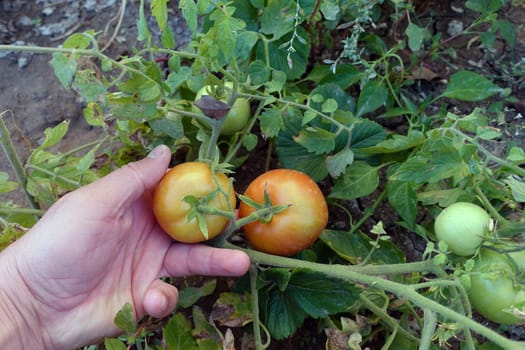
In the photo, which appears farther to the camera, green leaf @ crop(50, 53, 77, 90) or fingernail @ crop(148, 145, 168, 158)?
fingernail @ crop(148, 145, 168, 158)

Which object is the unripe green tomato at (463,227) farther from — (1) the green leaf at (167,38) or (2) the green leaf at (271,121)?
(1) the green leaf at (167,38)

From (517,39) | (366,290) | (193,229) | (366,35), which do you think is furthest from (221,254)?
(517,39)

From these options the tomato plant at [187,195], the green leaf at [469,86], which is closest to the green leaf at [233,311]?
the tomato plant at [187,195]

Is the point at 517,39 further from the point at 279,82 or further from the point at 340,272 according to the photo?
the point at 340,272

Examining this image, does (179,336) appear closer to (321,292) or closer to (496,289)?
(321,292)

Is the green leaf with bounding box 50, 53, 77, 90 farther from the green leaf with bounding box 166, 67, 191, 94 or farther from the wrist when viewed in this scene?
the wrist

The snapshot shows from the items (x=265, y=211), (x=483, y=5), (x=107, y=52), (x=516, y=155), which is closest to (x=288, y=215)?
(x=265, y=211)

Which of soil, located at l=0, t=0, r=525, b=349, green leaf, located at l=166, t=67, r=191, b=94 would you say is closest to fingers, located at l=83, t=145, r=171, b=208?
green leaf, located at l=166, t=67, r=191, b=94
